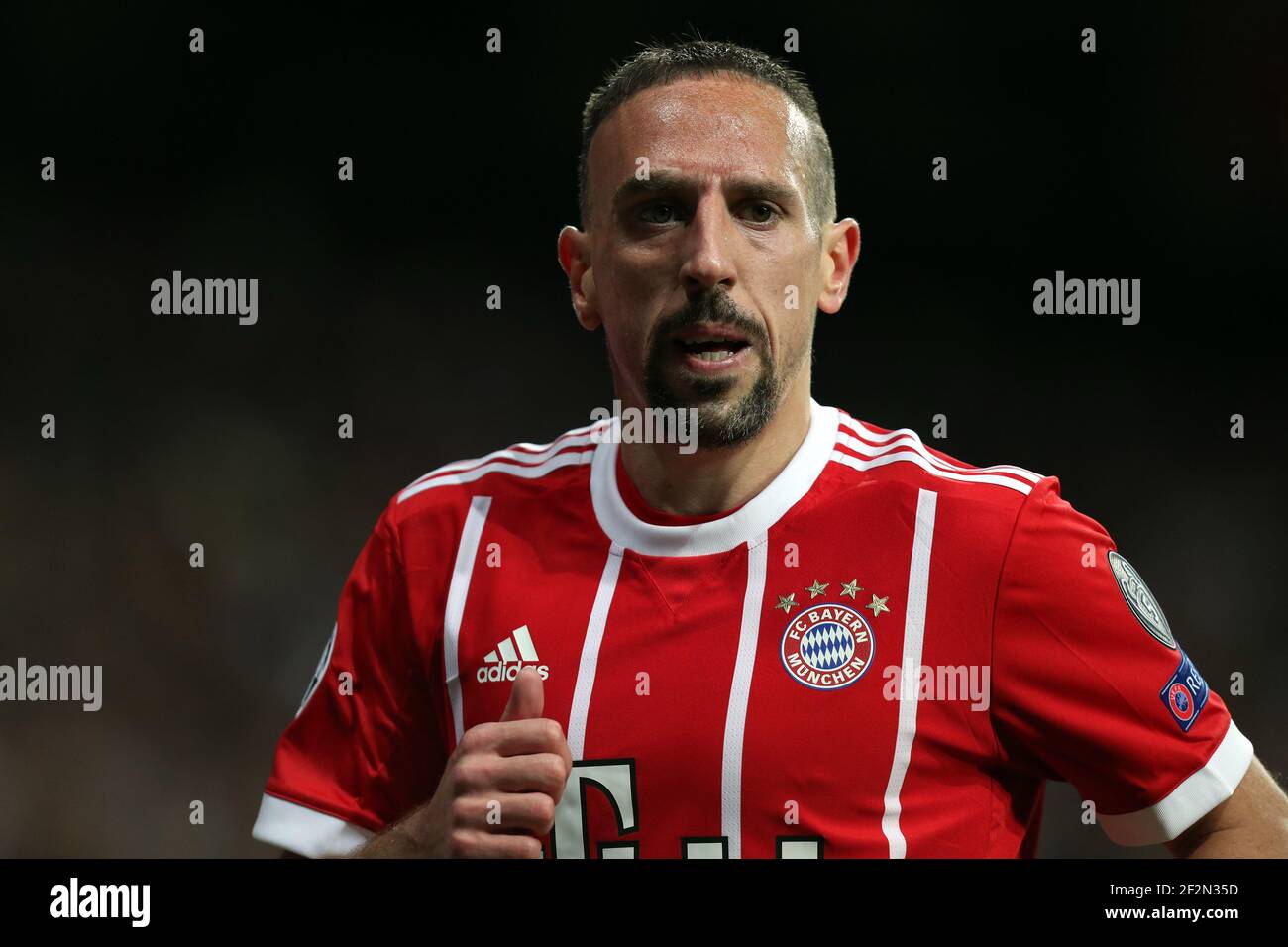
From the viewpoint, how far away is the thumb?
6.32 feet

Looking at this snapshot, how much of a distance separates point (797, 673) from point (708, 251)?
2.31ft

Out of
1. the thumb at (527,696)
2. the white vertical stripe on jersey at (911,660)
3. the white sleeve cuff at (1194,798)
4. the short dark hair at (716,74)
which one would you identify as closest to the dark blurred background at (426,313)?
the short dark hair at (716,74)

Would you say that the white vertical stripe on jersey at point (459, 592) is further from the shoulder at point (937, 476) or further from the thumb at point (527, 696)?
the shoulder at point (937, 476)

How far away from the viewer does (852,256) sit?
2557 millimetres

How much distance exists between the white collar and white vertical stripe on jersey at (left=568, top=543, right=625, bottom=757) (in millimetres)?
48

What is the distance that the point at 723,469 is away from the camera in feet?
7.57

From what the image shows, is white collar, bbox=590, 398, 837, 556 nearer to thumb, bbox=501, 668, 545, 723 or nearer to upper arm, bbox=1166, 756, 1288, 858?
thumb, bbox=501, 668, 545, 723

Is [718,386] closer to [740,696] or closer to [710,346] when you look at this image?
[710,346]

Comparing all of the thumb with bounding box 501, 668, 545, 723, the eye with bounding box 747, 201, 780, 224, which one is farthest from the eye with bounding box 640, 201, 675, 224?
the thumb with bounding box 501, 668, 545, 723

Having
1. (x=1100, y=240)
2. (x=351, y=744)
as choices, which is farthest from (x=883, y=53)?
(x=351, y=744)

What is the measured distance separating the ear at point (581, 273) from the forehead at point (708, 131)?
153 mm

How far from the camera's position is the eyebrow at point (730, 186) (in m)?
2.21

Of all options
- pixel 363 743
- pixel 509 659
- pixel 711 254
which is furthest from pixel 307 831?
pixel 711 254

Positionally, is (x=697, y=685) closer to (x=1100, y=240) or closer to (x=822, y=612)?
(x=822, y=612)
